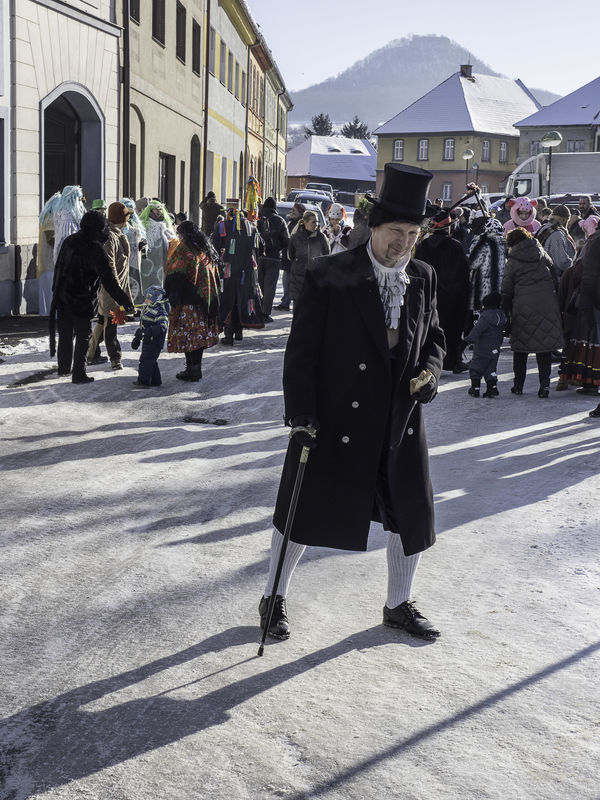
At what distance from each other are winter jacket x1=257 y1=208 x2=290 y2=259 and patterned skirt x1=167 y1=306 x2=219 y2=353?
701cm

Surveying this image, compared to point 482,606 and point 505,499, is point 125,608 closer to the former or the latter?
point 482,606

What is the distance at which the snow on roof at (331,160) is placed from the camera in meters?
96.0

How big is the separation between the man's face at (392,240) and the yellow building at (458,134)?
73.9 metres

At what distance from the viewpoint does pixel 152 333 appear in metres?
9.85

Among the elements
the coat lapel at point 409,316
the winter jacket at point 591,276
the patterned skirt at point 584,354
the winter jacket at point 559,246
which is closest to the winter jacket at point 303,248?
the winter jacket at point 559,246

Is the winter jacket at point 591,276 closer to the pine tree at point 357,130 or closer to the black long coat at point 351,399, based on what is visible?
the black long coat at point 351,399

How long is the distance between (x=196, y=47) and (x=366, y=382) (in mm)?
24092

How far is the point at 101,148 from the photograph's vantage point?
57.8 ft

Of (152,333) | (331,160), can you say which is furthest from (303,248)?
(331,160)

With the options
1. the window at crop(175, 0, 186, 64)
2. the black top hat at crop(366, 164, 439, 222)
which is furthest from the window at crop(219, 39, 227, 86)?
the black top hat at crop(366, 164, 439, 222)

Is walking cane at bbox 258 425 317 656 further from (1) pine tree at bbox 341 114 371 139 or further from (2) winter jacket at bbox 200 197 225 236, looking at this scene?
(1) pine tree at bbox 341 114 371 139

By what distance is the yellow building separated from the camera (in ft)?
255

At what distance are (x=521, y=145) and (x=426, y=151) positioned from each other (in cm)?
1097

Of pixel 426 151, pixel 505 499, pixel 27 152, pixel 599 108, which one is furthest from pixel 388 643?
pixel 426 151
